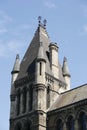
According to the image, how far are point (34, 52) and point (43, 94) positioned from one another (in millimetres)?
8113

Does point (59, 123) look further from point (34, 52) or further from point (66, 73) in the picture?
point (34, 52)

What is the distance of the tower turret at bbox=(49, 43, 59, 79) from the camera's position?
2312 inches

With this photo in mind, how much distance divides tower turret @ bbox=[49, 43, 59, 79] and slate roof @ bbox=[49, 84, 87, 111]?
4166 mm

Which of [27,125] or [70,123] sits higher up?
[27,125]

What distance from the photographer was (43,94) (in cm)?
5431

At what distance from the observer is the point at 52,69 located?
58500 millimetres

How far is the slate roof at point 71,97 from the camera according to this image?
5142cm

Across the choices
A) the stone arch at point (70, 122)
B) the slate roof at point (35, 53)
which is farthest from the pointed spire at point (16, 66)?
the stone arch at point (70, 122)

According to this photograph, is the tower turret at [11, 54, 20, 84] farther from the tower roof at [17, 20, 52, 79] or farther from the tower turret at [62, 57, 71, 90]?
the tower turret at [62, 57, 71, 90]

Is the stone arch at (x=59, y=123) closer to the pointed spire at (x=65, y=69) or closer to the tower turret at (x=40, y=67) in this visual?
the tower turret at (x=40, y=67)

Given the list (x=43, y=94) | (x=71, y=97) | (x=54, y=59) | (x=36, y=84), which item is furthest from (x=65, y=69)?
(x=71, y=97)

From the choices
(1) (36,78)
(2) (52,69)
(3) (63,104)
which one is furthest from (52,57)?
(3) (63,104)

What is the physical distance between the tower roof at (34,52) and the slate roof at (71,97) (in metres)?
4.38

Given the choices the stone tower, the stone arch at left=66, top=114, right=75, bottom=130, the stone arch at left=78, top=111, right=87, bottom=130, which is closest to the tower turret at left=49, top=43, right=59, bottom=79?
the stone tower
